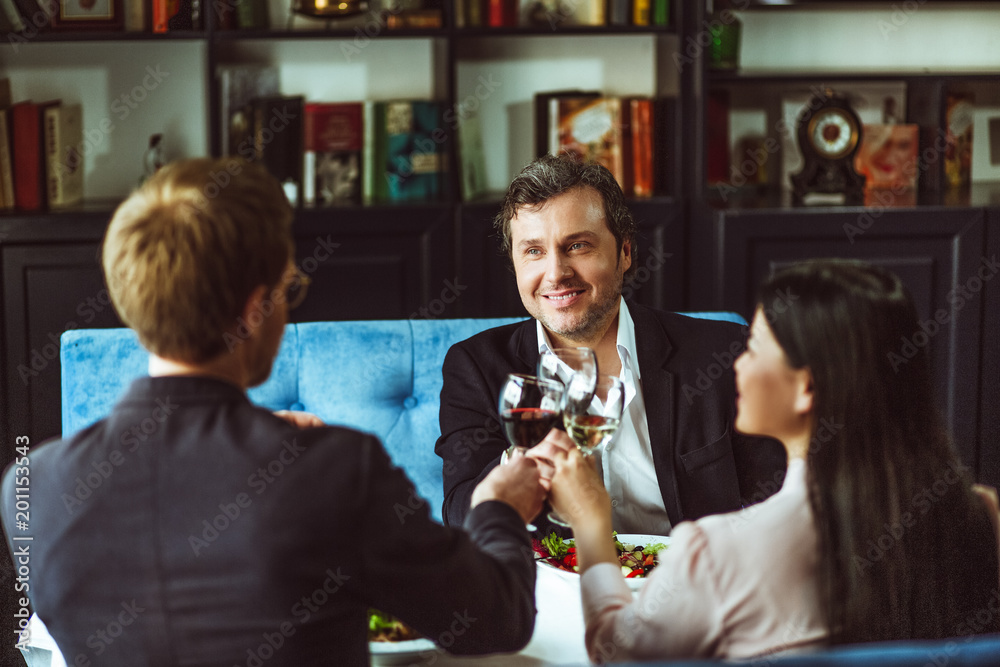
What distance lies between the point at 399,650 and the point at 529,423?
0.37m

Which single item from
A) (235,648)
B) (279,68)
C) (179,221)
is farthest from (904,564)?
(279,68)

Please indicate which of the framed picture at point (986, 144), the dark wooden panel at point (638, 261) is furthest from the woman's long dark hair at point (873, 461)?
the framed picture at point (986, 144)

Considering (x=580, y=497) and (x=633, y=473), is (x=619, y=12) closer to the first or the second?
(x=633, y=473)

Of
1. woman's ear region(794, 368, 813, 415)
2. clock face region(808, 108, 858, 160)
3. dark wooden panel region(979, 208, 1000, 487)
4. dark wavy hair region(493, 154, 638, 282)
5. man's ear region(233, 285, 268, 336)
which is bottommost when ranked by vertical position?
dark wooden panel region(979, 208, 1000, 487)

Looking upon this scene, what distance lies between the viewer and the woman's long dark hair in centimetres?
107

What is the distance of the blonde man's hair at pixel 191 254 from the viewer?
1.00 m


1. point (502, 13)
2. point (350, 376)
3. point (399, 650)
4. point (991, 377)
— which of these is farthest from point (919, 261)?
point (399, 650)

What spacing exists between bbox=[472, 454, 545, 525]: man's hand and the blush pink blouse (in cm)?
20

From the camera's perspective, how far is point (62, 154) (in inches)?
123

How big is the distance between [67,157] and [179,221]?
2426mm

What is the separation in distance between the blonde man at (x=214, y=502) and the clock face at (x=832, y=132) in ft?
8.51

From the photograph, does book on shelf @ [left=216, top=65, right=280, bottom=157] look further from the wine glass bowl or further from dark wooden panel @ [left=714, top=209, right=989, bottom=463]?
the wine glass bowl

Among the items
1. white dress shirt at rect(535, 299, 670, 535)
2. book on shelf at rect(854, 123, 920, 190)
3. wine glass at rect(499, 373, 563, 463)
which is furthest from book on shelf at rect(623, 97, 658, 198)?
wine glass at rect(499, 373, 563, 463)

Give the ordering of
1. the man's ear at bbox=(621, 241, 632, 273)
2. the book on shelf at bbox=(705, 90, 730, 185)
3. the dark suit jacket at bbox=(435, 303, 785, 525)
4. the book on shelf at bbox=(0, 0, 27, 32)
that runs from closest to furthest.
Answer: the dark suit jacket at bbox=(435, 303, 785, 525) < the man's ear at bbox=(621, 241, 632, 273) < the book on shelf at bbox=(0, 0, 27, 32) < the book on shelf at bbox=(705, 90, 730, 185)
